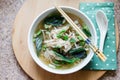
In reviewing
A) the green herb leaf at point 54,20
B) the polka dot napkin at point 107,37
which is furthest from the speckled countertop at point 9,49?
the green herb leaf at point 54,20

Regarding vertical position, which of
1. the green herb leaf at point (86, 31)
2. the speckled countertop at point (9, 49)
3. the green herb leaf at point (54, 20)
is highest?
the green herb leaf at point (54, 20)

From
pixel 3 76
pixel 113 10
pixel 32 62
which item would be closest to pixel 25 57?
pixel 32 62

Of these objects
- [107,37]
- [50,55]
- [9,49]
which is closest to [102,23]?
[107,37]

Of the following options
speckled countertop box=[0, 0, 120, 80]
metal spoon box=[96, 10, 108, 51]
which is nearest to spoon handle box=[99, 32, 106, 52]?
metal spoon box=[96, 10, 108, 51]

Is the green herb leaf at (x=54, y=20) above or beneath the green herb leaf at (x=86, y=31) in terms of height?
above

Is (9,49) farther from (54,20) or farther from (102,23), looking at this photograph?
(102,23)

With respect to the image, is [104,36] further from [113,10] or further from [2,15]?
[2,15]

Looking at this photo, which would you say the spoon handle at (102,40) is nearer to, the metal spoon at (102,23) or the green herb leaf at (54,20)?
the metal spoon at (102,23)
